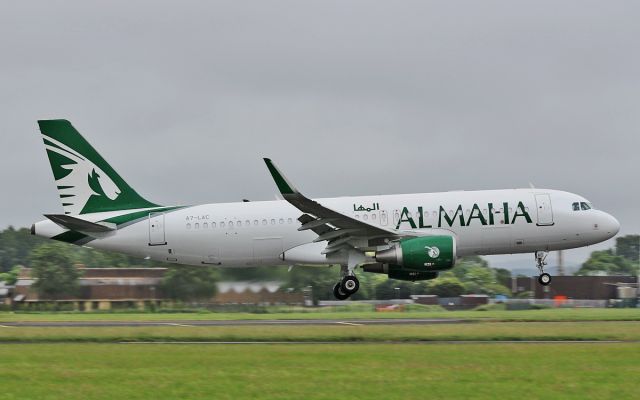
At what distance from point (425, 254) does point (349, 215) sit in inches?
166

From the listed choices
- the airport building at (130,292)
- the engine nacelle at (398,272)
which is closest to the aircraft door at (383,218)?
the engine nacelle at (398,272)

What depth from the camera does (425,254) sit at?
39.2 meters

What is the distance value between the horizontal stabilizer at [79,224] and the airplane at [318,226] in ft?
0.14

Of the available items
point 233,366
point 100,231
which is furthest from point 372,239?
point 233,366

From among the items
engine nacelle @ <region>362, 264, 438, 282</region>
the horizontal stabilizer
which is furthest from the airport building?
the horizontal stabilizer

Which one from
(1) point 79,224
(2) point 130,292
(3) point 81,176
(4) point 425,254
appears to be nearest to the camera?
(4) point 425,254

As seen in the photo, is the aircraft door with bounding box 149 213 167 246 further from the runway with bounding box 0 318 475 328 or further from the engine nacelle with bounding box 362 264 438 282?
the engine nacelle with bounding box 362 264 438 282

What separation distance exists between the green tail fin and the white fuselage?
60cm

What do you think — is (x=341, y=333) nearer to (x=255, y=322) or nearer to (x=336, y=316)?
(x=255, y=322)

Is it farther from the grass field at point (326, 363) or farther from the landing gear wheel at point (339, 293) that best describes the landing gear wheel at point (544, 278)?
the landing gear wheel at point (339, 293)

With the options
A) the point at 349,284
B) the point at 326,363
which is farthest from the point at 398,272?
the point at 326,363

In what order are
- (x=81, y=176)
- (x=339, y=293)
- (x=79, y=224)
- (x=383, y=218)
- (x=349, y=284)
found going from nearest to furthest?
(x=79, y=224), (x=349, y=284), (x=383, y=218), (x=339, y=293), (x=81, y=176)

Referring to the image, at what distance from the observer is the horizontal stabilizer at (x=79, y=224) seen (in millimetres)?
40312

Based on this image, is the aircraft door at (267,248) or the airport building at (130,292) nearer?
the aircraft door at (267,248)
